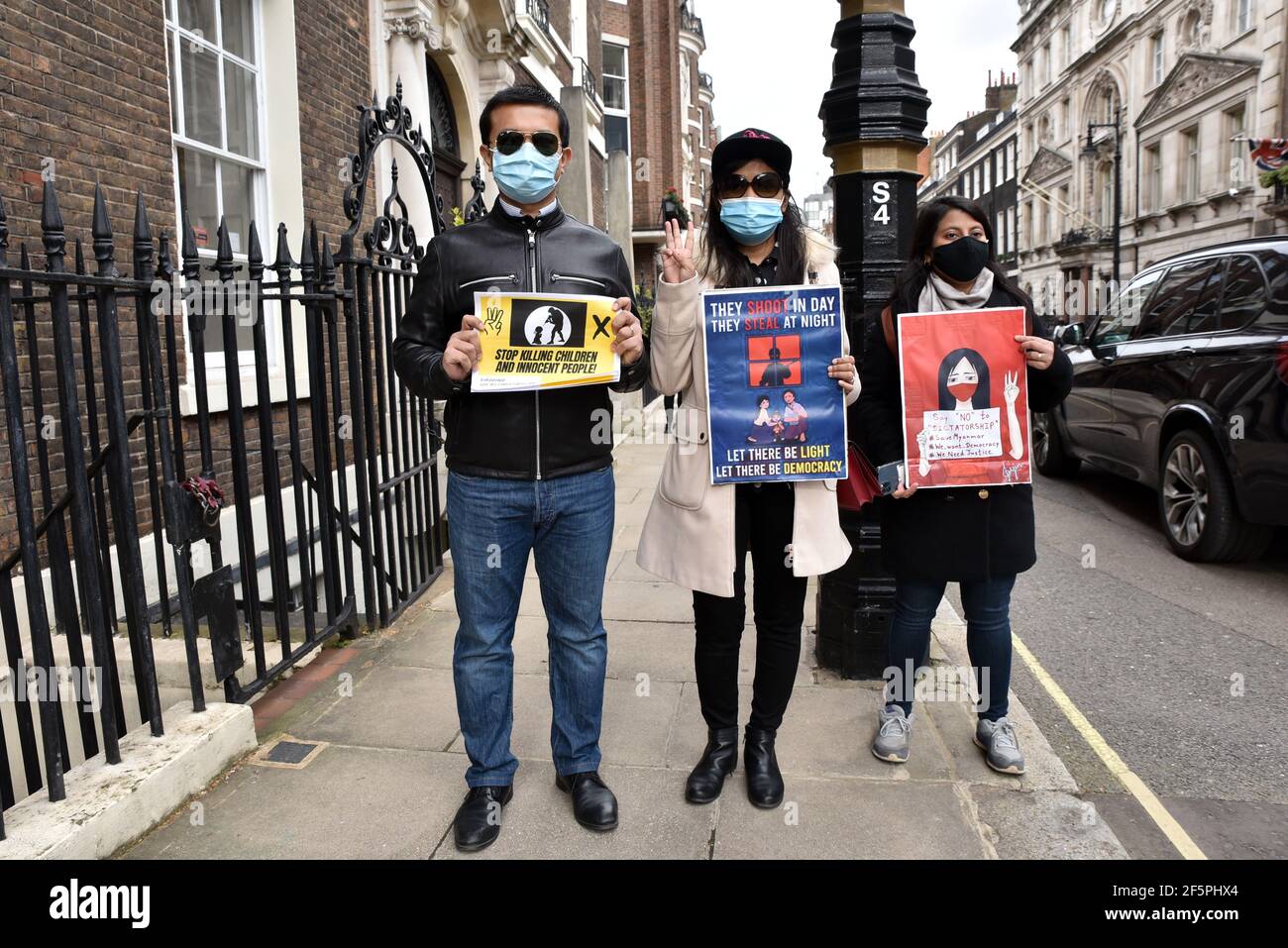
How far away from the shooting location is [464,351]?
93.9 inches

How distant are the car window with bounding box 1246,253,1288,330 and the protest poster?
4.59 meters

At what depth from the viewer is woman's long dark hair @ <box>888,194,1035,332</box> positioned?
285 centimetres

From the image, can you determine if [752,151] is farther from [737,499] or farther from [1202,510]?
[1202,510]

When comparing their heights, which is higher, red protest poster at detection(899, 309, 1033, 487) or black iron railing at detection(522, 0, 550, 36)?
black iron railing at detection(522, 0, 550, 36)

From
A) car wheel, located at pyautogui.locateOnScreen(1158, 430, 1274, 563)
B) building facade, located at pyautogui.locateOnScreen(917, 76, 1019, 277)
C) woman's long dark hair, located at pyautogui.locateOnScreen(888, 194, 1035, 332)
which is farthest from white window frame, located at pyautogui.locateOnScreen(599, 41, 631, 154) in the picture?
building facade, located at pyautogui.locateOnScreen(917, 76, 1019, 277)

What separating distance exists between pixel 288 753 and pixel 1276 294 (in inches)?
228

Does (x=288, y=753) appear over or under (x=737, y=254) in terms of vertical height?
under

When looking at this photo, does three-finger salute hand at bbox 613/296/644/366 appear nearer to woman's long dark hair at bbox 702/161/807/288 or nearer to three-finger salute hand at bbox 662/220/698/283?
three-finger salute hand at bbox 662/220/698/283

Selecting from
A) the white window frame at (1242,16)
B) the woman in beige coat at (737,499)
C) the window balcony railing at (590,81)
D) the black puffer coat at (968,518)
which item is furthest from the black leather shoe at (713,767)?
the white window frame at (1242,16)

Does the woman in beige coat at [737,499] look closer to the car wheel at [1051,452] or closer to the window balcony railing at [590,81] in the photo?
the car wheel at [1051,452]

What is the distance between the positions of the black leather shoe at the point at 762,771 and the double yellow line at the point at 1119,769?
1197 mm

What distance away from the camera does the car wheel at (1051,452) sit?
347 inches

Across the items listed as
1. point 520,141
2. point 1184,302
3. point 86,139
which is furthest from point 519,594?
point 1184,302
